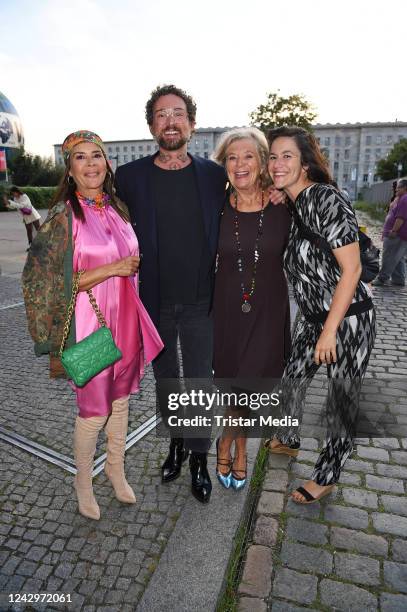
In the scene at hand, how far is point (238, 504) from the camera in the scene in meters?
2.78

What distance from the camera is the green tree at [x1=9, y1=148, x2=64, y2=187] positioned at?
53.3 metres

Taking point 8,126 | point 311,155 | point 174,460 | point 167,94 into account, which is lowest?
point 174,460

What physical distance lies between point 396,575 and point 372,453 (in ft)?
3.87

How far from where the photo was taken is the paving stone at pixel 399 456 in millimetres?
3248

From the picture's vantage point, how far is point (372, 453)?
11.0 ft

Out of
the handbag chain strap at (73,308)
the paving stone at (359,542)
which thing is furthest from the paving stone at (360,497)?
the handbag chain strap at (73,308)

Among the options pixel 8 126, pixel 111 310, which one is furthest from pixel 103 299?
pixel 8 126

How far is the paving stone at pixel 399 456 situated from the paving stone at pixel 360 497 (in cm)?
51

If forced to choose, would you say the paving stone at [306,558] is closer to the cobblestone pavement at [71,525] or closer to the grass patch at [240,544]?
the grass patch at [240,544]

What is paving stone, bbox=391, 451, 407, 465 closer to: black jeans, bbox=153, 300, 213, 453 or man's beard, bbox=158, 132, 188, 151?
black jeans, bbox=153, 300, 213, 453

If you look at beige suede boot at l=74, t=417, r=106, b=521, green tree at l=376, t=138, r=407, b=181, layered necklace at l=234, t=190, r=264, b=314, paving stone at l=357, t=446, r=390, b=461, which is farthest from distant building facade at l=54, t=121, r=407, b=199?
beige suede boot at l=74, t=417, r=106, b=521

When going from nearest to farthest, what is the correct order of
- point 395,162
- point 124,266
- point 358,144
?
point 124,266 < point 395,162 < point 358,144

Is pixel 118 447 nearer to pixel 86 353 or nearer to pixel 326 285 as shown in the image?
pixel 86 353

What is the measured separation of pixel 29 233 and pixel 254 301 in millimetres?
13286
